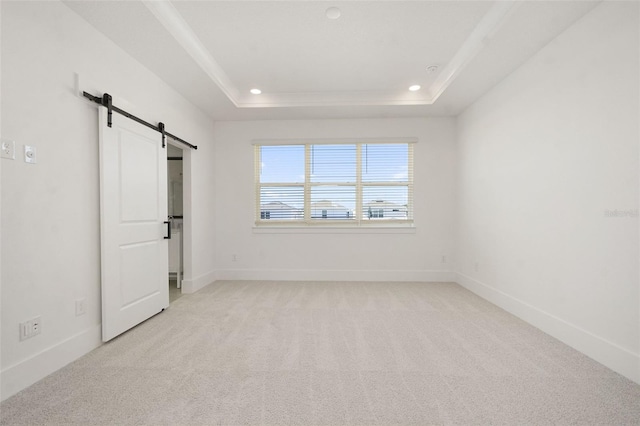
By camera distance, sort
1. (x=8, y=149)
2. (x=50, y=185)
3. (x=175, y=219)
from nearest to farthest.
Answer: (x=8, y=149) < (x=50, y=185) < (x=175, y=219)

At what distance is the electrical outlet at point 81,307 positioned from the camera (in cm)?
229

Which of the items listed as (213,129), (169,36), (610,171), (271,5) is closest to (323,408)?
(610,171)

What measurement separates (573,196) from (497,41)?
154 cm

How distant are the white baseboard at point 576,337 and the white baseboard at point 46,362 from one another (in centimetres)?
394

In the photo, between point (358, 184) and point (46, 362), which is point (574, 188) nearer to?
→ point (358, 184)

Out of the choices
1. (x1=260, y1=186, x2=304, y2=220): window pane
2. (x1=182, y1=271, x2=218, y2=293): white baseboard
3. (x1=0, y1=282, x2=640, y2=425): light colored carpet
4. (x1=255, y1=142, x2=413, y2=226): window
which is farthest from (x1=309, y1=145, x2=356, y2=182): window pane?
(x1=0, y1=282, x2=640, y2=425): light colored carpet

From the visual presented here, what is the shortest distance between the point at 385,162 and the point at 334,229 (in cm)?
142

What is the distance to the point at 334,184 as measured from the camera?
5.00 metres

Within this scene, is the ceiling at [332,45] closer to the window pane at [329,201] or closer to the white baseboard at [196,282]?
the window pane at [329,201]

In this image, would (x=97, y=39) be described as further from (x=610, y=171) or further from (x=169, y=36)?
(x=610, y=171)

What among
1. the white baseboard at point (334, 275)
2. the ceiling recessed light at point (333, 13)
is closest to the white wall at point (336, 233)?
the white baseboard at point (334, 275)

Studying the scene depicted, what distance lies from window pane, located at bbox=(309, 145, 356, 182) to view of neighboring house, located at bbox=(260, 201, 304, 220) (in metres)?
0.62

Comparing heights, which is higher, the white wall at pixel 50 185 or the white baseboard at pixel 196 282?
the white wall at pixel 50 185

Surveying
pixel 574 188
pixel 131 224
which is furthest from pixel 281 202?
pixel 574 188
